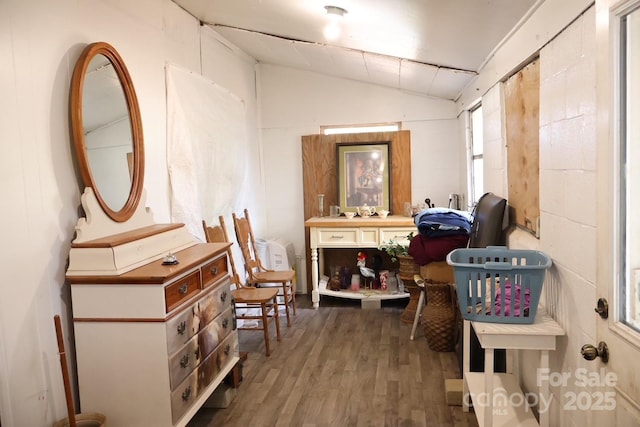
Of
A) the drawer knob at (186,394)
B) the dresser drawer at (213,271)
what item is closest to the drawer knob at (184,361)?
the drawer knob at (186,394)

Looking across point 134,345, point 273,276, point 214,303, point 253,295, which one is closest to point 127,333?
point 134,345

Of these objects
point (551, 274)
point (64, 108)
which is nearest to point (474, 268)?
point (551, 274)

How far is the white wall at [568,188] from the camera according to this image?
151 centimetres

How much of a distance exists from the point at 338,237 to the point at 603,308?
3272mm

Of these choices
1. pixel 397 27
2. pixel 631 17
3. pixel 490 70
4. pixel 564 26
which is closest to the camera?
pixel 631 17

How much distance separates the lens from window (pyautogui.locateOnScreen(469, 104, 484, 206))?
393 centimetres

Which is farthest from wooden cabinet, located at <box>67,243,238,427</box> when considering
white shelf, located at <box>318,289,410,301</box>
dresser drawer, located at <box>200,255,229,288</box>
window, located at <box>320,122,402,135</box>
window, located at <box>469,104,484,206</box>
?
window, located at <box>320,122,402,135</box>

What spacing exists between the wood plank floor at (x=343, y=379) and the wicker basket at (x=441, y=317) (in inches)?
3.4

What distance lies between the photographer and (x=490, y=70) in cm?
296

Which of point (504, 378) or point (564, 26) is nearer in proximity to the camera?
point (564, 26)

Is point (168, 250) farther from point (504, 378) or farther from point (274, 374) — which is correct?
point (504, 378)

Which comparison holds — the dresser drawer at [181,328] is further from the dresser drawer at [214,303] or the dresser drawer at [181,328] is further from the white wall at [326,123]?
the white wall at [326,123]

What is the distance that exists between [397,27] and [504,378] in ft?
6.76

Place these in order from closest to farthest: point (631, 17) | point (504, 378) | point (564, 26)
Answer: point (631, 17) < point (564, 26) < point (504, 378)
